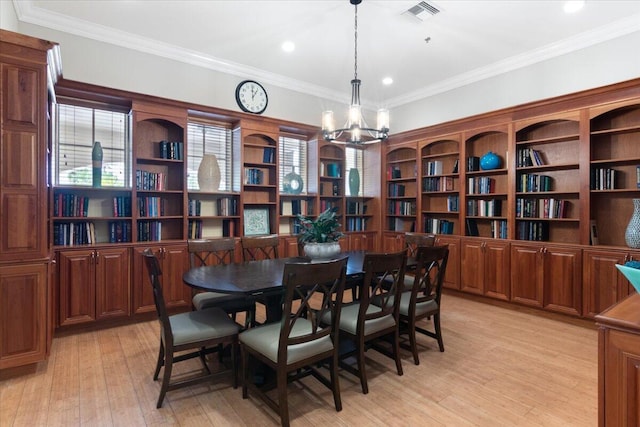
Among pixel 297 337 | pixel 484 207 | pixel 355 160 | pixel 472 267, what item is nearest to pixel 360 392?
pixel 297 337

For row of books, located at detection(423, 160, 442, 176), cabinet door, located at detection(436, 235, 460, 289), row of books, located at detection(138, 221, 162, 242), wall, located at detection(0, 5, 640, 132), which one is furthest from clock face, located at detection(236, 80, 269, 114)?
cabinet door, located at detection(436, 235, 460, 289)

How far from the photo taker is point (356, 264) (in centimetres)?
312

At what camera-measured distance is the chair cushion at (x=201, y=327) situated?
7.39ft

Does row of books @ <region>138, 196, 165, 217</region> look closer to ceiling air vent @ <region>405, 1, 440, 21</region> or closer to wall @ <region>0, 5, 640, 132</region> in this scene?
wall @ <region>0, 5, 640, 132</region>

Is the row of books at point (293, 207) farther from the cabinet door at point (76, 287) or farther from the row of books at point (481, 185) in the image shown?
the cabinet door at point (76, 287)

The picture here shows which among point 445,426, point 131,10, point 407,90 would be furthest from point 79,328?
point 407,90

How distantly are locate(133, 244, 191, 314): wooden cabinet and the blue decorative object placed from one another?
407cm

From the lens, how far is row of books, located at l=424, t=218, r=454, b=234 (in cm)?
521

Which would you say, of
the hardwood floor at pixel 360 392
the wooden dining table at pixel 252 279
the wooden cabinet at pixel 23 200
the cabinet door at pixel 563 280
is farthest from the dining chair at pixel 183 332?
the cabinet door at pixel 563 280

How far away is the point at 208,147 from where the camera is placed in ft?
15.5

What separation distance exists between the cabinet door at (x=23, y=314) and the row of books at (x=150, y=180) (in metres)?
1.52

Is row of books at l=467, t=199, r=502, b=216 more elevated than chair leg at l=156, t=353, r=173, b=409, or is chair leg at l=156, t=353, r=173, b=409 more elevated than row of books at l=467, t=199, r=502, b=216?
row of books at l=467, t=199, r=502, b=216

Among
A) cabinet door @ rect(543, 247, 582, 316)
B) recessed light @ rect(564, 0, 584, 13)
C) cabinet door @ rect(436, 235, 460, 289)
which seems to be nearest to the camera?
recessed light @ rect(564, 0, 584, 13)

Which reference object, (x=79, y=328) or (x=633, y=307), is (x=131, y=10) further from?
(x=633, y=307)
